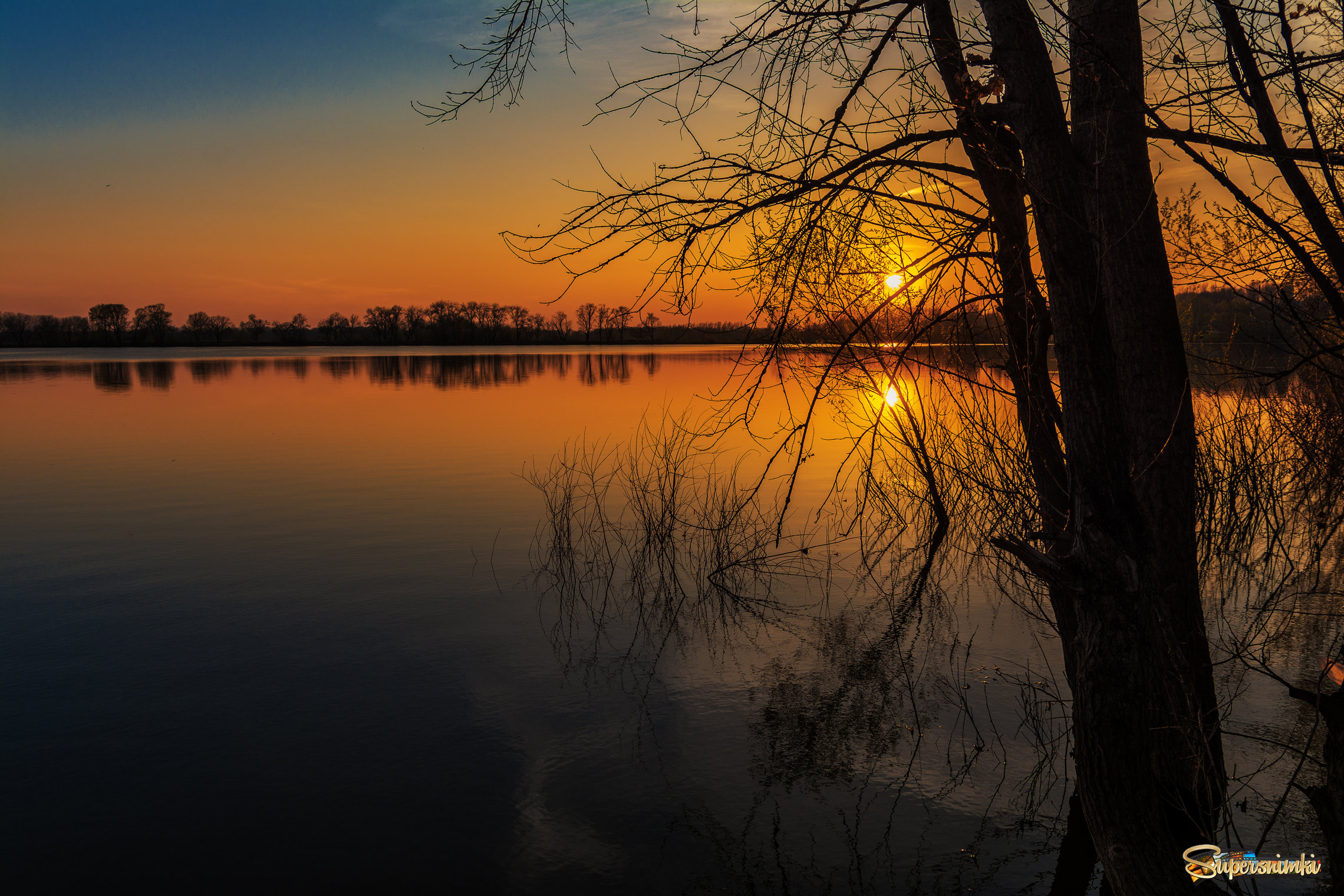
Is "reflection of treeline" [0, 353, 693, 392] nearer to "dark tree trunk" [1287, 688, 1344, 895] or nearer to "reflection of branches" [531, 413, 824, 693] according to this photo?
"reflection of branches" [531, 413, 824, 693]

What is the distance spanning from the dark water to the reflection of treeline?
2892cm

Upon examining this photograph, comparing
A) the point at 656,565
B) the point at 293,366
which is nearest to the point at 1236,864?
the point at 656,565

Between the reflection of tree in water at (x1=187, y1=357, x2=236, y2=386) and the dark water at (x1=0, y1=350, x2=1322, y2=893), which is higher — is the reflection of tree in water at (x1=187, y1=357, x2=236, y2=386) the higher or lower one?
the higher one

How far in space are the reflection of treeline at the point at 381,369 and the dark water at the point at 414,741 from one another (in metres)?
28.9

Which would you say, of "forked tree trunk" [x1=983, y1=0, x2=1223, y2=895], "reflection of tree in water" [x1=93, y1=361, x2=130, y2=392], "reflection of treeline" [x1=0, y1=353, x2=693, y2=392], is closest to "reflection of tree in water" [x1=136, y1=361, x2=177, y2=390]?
"reflection of treeline" [x1=0, y1=353, x2=693, y2=392]

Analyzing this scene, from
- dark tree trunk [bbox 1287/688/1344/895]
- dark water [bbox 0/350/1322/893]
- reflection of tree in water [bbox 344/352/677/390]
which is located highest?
reflection of tree in water [bbox 344/352/677/390]

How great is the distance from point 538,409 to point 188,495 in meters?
14.7

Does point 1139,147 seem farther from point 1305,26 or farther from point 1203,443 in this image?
point 1203,443

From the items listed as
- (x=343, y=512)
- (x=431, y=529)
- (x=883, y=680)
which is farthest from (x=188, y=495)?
(x=883, y=680)

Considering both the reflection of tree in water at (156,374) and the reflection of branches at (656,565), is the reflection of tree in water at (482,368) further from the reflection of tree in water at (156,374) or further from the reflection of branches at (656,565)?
the reflection of branches at (656,565)

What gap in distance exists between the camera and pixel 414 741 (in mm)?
5781

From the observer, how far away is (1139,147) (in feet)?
14.8

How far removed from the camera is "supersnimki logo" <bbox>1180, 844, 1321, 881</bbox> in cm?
375

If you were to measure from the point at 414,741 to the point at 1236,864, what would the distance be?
4711mm
